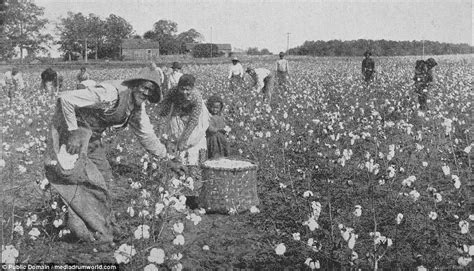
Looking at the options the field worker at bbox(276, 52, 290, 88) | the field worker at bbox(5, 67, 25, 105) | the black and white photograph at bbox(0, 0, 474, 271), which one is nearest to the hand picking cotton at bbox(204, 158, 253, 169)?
the black and white photograph at bbox(0, 0, 474, 271)

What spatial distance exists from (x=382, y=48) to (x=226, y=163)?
36.2m

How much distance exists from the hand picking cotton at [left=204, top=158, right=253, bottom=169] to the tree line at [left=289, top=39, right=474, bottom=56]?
32.8 m

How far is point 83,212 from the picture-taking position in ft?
11.0

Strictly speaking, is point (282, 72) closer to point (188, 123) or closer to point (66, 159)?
point (188, 123)

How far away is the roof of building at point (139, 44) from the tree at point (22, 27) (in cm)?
3262

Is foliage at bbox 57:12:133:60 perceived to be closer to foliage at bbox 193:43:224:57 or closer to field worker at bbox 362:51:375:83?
foliage at bbox 193:43:224:57

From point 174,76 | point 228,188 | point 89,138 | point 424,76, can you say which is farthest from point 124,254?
point 424,76

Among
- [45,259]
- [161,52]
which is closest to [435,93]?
[45,259]

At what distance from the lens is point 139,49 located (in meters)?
50.6

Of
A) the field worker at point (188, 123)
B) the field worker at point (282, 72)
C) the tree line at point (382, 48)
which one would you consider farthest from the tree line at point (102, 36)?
the field worker at point (188, 123)

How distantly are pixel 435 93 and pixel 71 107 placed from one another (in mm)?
6733

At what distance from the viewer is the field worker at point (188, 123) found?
192 inches

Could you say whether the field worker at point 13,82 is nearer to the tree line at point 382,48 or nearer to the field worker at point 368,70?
the field worker at point 368,70

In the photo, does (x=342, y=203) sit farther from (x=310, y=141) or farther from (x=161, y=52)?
(x=161, y=52)
